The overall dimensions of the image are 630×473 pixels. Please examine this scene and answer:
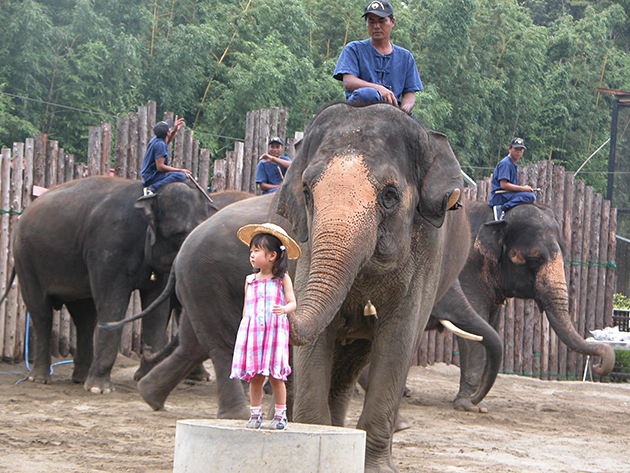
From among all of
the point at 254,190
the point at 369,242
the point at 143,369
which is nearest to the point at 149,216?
the point at 143,369

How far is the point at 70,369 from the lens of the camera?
991cm

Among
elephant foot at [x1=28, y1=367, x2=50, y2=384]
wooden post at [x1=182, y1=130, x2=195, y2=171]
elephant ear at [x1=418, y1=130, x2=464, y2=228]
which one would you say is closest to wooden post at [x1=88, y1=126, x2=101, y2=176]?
wooden post at [x1=182, y1=130, x2=195, y2=171]

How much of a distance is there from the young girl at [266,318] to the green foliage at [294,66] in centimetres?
1652

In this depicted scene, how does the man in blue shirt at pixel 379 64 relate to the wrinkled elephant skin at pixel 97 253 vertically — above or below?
above

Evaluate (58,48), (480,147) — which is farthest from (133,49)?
(480,147)

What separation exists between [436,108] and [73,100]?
31.7 ft

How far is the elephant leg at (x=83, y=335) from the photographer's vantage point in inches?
350

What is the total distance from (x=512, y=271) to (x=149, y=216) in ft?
12.7

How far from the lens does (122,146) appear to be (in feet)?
33.4

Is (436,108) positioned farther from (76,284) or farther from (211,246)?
(211,246)

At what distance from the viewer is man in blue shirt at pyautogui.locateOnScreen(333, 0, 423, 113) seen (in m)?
5.15

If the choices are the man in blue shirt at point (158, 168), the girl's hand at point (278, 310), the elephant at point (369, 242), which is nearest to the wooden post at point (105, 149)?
the man in blue shirt at point (158, 168)

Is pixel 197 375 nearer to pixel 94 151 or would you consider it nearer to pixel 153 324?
pixel 153 324

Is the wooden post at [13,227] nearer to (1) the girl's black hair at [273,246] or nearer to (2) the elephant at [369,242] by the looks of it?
(2) the elephant at [369,242]
